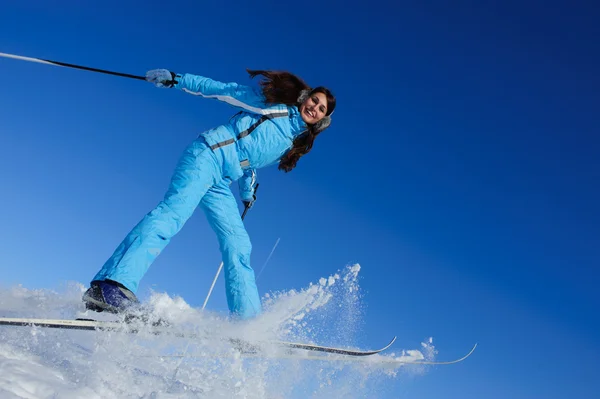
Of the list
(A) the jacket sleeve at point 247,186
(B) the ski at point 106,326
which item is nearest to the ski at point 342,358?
(B) the ski at point 106,326

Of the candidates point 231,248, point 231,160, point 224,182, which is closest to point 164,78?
point 231,160

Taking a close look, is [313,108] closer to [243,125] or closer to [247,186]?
[243,125]

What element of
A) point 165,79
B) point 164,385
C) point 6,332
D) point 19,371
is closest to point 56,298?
point 6,332

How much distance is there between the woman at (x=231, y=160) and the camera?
3982mm

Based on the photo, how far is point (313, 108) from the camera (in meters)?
4.89

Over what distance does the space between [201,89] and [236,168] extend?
2.84 feet

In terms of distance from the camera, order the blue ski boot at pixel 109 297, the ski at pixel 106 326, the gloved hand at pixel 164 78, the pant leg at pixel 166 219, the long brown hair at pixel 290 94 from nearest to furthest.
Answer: the ski at pixel 106 326 → the blue ski boot at pixel 109 297 → the pant leg at pixel 166 219 → the gloved hand at pixel 164 78 → the long brown hair at pixel 290 94

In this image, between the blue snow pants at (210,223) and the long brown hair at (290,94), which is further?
the long brown hair at (290,94)

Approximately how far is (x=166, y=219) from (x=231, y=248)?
0.97 m

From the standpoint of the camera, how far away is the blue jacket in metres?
4.52

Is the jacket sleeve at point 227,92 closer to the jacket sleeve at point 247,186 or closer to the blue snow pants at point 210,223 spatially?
the blue snow pants at point 210,223

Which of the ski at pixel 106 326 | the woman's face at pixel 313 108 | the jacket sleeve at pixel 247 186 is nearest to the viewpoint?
the ski at pixel 106 326

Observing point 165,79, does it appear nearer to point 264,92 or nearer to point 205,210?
point 264,92

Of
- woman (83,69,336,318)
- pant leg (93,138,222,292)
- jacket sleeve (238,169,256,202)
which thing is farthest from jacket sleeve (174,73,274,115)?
jacket sleeve (238,169,256,202)
